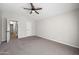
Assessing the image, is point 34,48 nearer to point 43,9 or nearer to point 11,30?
point 11,30

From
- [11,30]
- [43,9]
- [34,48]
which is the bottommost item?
[34,48]

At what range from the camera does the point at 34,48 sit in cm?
166

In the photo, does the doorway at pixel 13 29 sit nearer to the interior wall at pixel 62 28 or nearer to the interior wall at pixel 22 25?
the interior wall at pixel 22 25

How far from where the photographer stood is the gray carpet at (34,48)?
1.60m

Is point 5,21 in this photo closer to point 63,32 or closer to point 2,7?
point 2,7

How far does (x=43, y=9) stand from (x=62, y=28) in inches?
20.3

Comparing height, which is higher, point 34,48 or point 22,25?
point 22,25

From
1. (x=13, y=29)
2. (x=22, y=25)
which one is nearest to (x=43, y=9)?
(x=22, y=25)

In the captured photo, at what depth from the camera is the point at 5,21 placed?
5.36 feet

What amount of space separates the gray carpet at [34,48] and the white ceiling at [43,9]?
461 millimetres

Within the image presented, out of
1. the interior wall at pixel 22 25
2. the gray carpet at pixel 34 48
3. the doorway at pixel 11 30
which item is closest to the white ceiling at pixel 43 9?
the interior wall at pixel 22 25

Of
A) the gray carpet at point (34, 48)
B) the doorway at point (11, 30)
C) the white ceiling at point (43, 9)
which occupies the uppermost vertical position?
the white ceiling at point (43, 9)

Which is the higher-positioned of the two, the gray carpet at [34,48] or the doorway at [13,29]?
the doorway at [13,29]

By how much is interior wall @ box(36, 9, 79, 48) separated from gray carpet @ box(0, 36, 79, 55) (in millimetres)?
100
